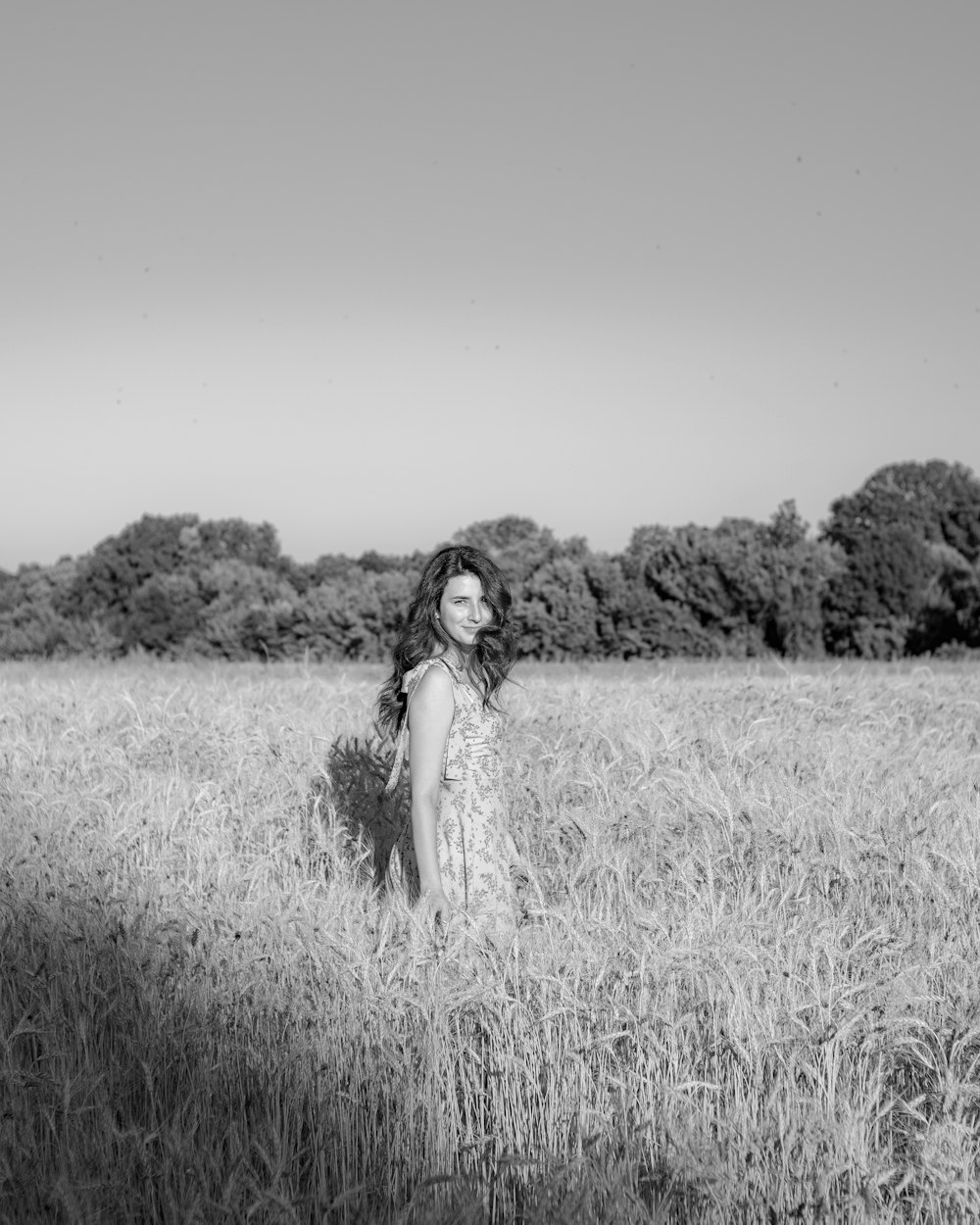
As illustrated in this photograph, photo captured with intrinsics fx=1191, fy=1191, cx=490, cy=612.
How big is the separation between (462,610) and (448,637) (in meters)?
0.10

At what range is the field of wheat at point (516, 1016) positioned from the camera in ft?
7.89

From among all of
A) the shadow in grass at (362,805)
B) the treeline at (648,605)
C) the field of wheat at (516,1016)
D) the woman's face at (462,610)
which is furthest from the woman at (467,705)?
the treeline at (648,605)

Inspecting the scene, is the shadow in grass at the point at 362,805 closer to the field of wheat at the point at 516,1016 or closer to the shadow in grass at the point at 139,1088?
the field of wheat at the point at 516,1016

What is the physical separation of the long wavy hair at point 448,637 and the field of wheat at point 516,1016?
0.79 metres

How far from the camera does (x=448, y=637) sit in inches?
158

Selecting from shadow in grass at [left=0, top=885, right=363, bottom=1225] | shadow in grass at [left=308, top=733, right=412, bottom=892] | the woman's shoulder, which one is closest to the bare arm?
the woman's shoulder

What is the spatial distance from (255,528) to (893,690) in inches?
1703

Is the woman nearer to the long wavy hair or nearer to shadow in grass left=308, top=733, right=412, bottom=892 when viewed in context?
the long wavy hair

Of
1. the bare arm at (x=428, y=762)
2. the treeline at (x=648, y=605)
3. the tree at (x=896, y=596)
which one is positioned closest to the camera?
the bare arm at (x=428, y=762)

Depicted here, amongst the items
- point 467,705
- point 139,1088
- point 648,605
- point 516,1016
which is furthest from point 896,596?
point 139,1088

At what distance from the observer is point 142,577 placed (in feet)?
141

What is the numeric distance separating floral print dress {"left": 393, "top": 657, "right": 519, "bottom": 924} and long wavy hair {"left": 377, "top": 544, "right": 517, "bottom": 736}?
0.06 meters

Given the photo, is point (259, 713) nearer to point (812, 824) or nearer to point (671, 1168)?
point (812, 824)

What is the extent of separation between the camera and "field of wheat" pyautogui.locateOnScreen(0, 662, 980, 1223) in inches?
94.7
